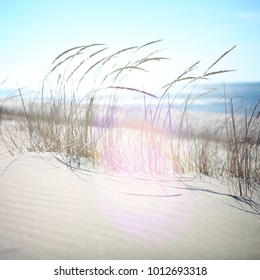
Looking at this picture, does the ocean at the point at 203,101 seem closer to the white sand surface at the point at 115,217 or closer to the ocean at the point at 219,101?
the ocean at the point at 219,101

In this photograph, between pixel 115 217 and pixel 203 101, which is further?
pixel 203 101

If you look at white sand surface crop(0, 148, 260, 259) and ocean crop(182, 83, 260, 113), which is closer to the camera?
white sand surface crop(0, 148, 260, 259)

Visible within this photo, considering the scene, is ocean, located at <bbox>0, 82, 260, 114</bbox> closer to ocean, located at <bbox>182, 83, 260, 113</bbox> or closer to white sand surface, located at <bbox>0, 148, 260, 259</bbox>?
ocean, located at <bbox>182, 83, 260, 113</bbox>

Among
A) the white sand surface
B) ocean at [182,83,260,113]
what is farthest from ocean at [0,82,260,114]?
the white sand surface

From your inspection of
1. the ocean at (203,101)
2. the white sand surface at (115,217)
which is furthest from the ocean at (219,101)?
the white sand surface at (115,217)

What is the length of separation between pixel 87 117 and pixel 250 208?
1301mm

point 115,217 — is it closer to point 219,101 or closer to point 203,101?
point 219,101

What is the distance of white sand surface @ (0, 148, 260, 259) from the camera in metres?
1.23

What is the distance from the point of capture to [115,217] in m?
1.45

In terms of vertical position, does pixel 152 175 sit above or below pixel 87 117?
below

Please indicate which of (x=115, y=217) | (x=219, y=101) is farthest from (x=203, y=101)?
(x=115, y=217)
